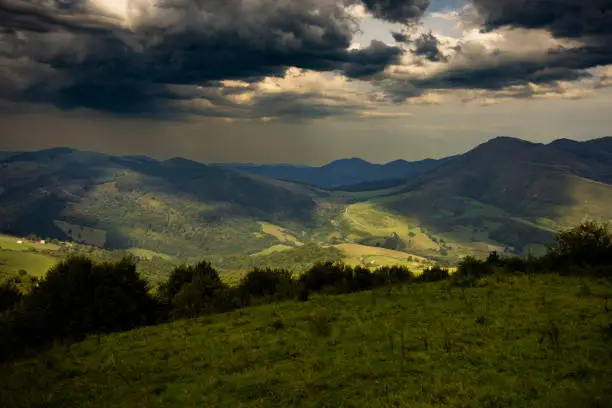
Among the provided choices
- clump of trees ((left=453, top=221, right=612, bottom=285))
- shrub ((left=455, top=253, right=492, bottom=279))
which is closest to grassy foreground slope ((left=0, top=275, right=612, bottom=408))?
clump of trees ((left=453, top=221, right=612, bottom=285))

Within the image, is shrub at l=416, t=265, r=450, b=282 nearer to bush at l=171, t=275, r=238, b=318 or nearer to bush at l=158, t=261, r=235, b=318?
bush at l=171, t=275, r=238, b=318

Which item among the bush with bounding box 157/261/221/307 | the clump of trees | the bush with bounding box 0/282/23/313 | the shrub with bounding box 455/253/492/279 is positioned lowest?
the bush with bounding box 0/282/23/313

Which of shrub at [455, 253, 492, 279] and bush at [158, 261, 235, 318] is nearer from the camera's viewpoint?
shrub at [455, 253, 492, 279]

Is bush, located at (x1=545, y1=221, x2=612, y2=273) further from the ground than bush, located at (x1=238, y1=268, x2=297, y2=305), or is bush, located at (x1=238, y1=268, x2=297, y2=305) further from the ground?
bush, located at (x1=545, y1=221, x2=612, y2=273)

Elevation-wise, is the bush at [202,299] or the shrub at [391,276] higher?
the shrub at [391,276]

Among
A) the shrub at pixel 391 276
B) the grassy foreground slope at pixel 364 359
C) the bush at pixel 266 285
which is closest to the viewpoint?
the grassy foreground slope at pixel 364 359

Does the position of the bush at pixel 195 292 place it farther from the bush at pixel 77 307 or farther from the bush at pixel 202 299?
the bush at pixel 77 307

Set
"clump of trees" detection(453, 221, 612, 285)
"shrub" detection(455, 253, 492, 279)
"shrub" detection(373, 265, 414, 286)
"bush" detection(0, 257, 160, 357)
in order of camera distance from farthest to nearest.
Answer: "shrub" detection(373, 265, 414, 286) → "shrub" detection(455, 253, 492, 279) → "clump of trees" detection(453, 221, 612, 285) → "bush" detection(0, 257, 160, 357)

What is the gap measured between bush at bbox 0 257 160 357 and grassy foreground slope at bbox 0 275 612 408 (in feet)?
18.8

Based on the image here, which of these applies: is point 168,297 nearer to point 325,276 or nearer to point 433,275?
point 325,276

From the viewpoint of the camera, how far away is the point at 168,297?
42781mm

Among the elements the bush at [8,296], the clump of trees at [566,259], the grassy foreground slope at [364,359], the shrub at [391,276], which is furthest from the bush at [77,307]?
the clump of trees at [566,259]

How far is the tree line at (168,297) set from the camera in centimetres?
2934

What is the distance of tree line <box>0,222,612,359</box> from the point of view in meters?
29.3
